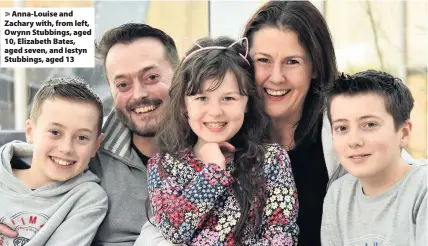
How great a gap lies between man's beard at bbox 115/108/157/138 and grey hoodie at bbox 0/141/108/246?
0.67 ft

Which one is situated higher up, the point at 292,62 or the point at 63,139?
the point at 292,62

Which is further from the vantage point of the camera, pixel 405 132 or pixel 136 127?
pixel 136 127

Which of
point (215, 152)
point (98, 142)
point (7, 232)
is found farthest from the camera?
point (98, 142)

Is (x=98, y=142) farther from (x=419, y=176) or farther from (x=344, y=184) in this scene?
(x=419, y=176)

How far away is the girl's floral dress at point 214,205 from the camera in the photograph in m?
1.33

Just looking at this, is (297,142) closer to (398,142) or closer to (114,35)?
(398,142)

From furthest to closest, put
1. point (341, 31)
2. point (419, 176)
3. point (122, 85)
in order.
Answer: point (341, 31), point (122, 85), point (419, 176)

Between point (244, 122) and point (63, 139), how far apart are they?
51cm

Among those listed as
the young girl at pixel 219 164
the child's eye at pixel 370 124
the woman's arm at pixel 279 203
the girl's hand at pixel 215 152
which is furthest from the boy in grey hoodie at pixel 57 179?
the child's eye at pixel 370 124

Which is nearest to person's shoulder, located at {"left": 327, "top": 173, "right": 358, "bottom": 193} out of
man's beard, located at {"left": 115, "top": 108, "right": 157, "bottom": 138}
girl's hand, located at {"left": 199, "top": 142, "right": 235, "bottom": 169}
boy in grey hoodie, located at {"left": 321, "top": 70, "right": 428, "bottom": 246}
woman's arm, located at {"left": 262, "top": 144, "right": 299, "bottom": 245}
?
boy in grey hoodie, located at {"left": 321, "top": 70, "right": 428, "bottom": 246}

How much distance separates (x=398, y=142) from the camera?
1.34 meters

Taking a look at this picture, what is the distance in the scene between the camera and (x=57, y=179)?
1583mm

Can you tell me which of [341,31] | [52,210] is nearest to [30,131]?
[52,210]

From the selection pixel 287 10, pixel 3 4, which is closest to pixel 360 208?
pixel 287 10
